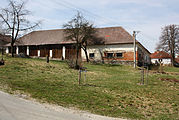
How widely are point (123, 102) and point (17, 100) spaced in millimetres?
4925

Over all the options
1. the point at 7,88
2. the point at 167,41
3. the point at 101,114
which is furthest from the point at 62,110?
the point at 167,41

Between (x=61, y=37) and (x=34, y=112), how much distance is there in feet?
105

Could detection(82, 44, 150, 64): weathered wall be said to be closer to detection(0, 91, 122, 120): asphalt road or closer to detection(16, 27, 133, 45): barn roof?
detection(16, 27, 133, 45): barn roof

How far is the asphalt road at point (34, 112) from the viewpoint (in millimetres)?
6192

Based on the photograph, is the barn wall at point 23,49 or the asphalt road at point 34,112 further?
the barn wall at point 23,49

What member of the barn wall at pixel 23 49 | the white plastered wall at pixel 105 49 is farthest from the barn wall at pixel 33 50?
the white plastered wall at pixel 105 49

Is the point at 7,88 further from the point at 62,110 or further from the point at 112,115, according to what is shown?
the point at 112,115

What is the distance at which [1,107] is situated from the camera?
6840 millimetres

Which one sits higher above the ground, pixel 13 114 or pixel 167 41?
pixel 167 41

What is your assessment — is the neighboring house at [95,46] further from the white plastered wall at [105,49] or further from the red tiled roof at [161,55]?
the red tiled roof at [161,55]

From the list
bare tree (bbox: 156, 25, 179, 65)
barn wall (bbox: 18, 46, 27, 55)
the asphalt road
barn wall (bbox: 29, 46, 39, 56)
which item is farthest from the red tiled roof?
the asphalt road

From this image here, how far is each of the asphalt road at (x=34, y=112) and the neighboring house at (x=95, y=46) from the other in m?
22.6

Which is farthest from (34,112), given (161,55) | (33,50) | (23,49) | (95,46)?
(161,55)

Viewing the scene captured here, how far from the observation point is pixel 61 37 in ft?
125
